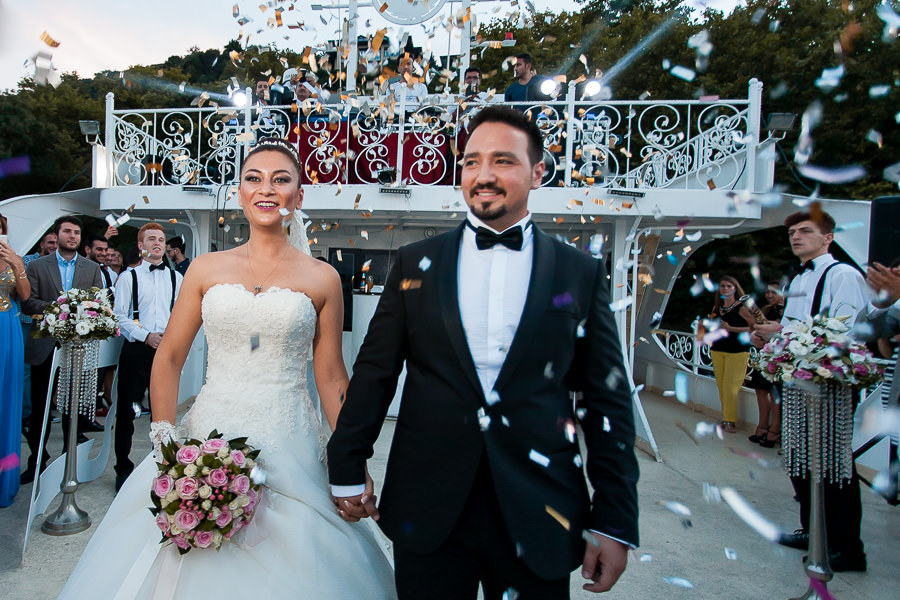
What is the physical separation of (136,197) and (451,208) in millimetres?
3948

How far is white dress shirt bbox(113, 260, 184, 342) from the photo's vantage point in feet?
16.8

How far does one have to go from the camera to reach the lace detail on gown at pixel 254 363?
2.50 m

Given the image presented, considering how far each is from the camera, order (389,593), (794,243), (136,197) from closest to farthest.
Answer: (389,593) < (794,243) < (136,197)

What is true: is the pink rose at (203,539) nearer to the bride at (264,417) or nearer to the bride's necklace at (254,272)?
the bride at (264,417)

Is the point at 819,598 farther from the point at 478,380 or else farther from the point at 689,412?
the point at 689,412

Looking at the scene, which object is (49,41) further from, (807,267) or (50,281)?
(807,267)

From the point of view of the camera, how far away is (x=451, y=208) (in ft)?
23.1

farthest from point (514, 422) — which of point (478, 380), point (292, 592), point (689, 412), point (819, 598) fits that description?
point (689, 412)

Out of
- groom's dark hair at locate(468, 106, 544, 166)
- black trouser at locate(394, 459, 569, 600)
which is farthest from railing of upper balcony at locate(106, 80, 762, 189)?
black trouser at locate(394, 459, 569, 600)

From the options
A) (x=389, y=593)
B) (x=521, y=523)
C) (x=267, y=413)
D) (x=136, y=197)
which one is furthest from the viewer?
(x=136, y=197)

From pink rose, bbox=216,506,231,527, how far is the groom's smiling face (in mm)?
1240

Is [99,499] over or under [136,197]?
under

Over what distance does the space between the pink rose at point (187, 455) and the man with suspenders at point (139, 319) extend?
296 centimetres

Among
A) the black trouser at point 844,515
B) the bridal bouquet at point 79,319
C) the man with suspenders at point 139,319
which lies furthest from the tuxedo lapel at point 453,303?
A: the man with suspenders at point 139,319
